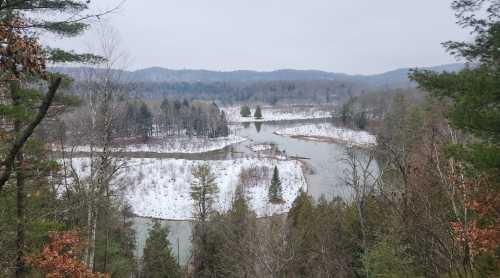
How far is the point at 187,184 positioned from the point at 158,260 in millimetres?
22239

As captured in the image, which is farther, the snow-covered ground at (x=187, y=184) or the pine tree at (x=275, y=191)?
the pine tree at (x=275, y=191)

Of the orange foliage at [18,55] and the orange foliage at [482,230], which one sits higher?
the orange foliage at [18,55]

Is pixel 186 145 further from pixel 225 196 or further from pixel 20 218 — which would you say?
pixel 20 218

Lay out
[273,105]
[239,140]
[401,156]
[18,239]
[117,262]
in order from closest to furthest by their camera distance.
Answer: [18,239]
[401,156]
[117,262]
[239,140]
[273,105]

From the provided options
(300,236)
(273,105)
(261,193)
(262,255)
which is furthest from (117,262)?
(273,105)

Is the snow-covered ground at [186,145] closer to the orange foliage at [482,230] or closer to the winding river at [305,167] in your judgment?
the winding river at [305,167]

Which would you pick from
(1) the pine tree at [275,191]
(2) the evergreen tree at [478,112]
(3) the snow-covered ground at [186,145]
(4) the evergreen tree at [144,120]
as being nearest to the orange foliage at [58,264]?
(2) the evergreen tree at [478,112]

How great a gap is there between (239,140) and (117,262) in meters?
54.3

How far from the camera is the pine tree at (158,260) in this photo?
1407 cm

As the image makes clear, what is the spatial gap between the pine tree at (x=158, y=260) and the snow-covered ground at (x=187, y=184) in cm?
1038

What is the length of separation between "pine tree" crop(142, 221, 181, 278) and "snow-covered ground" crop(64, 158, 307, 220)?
408 inches

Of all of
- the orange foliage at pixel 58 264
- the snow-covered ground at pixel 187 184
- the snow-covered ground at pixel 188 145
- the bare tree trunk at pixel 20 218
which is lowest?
the snow-covered ground at pixel 187 184

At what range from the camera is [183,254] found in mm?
19969

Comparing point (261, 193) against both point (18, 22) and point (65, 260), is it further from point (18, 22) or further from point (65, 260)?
point (18, 22)
